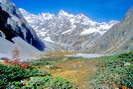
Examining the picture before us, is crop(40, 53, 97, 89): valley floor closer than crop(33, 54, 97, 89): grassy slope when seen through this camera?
Yes

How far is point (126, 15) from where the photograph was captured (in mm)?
156000

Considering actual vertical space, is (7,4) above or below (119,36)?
above

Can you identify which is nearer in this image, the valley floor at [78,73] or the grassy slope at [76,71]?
the valley floor at [78,73]

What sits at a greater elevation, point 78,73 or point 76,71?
point 76,71

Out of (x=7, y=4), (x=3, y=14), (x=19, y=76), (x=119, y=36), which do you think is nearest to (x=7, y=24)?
(x=3, y=14)

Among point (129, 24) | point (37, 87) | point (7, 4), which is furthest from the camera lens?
point (129, 24)

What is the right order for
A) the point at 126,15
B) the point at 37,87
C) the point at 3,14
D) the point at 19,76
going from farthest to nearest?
the point at 126,15
the point at 3,14
the point at 19,76
the point at 37,87

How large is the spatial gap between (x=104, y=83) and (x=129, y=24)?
128836 millimetres

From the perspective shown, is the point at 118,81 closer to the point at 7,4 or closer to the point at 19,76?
the point at 19,76

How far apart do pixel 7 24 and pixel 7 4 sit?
13.3 metres

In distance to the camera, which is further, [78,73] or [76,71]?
[76,71]

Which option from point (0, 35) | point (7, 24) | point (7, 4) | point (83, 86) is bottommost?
point (83, 86)

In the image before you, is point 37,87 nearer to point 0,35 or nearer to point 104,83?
point 104,83

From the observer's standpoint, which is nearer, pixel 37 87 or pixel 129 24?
pixel 37 87
